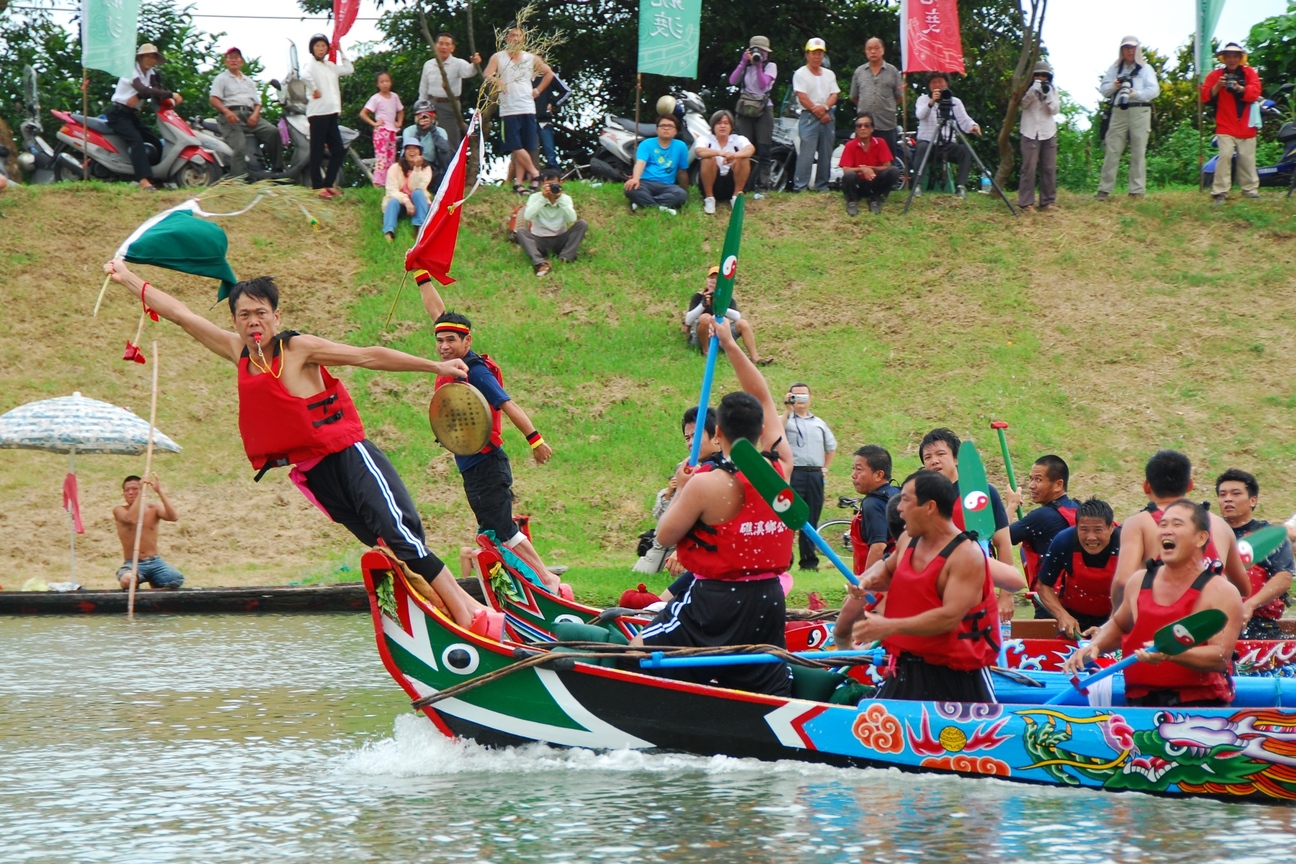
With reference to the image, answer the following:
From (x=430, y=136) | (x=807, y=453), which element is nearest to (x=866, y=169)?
(x=430, y=136)

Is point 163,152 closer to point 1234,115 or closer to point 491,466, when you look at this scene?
point 491,466

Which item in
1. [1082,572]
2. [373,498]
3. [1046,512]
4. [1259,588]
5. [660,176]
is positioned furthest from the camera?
[660,176]

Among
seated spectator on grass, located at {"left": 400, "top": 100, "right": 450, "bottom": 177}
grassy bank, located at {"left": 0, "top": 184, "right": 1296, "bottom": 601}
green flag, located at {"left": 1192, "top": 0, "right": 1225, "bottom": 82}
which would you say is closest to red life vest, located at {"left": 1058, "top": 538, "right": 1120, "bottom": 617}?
grassy bank, located at {"left": 0, "top": 184, "right": 1296, "bottom": 601}

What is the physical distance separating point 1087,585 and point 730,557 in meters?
2.52

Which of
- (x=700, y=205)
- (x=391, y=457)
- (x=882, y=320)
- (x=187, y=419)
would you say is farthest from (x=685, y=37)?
(x=187, y=419)

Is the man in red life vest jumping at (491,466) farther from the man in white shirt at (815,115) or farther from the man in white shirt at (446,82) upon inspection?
the man in white shirt at (815,115)

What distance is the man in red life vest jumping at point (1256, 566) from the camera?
7.28m

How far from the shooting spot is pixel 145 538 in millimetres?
11688

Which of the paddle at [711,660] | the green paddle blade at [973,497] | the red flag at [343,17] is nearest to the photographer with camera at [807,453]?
the green paddle blade at [973,497]

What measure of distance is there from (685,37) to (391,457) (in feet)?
20.0

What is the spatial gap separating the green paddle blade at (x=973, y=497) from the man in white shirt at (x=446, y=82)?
35.5ft

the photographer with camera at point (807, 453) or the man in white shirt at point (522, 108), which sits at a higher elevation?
the man in white shirt at point (522, 108)

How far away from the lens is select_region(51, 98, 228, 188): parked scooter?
1708 centimetres

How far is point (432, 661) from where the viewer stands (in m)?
6.17
